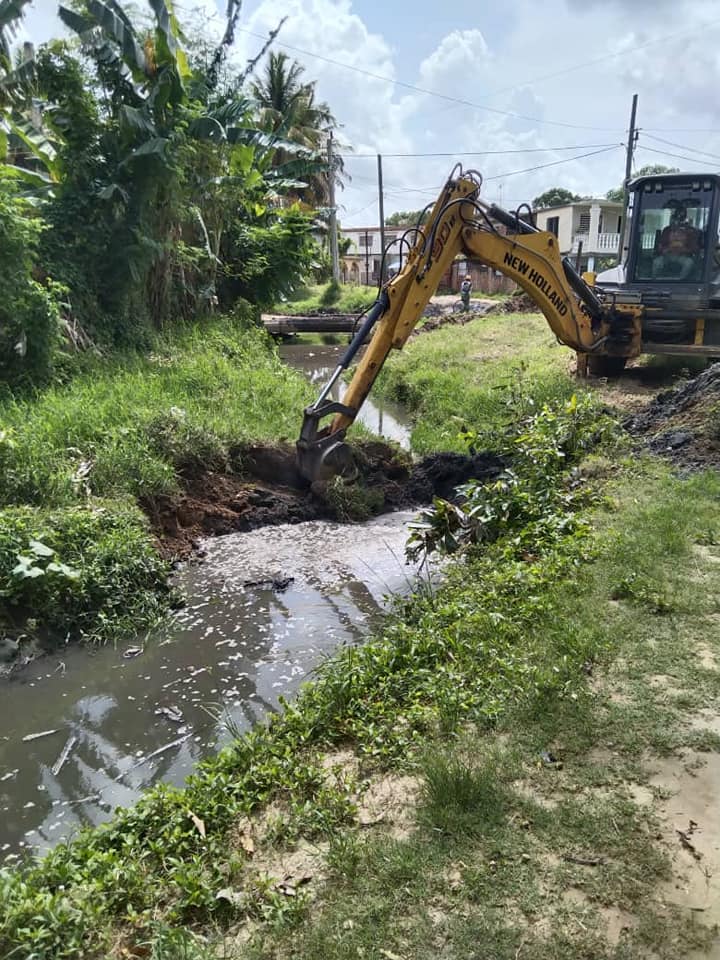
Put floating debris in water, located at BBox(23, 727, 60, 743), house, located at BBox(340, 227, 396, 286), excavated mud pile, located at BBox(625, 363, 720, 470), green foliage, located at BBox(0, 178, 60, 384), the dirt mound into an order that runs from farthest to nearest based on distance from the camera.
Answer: house, located at BBox(340, 227, 396, 286)
the dirt mound
green foliage, located at BBox(0, 178, 60, 384)
excavated mud pile, located at BBox(625, 363, 720, 470)
floating debris in water, located at BBox(23, 727, 60, 743)

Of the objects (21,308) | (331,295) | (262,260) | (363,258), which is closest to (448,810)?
(21,308)

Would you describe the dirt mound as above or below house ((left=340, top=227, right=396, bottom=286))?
below

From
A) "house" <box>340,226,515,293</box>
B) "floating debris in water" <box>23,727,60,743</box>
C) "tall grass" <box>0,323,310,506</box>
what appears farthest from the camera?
"house" <box>340,226,515,293</box>

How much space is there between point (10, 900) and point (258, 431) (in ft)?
20.6

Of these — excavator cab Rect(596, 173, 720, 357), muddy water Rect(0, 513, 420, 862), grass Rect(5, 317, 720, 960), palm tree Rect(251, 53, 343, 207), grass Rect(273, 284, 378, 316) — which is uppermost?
palm tree Rect(251, 53, 343, 207)

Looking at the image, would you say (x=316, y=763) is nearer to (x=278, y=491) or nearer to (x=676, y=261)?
(x=278, y=491)

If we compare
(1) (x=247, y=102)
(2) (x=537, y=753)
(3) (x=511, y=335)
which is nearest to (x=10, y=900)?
(2) (x=537, y=753)

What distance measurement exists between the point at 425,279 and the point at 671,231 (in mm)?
5769

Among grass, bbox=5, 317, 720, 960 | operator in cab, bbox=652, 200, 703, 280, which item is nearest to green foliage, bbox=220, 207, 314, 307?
operator in cab, bbox=652, 200, 703, 280

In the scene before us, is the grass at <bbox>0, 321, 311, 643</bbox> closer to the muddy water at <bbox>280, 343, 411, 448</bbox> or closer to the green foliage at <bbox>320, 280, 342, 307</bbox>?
the muddy water at <bbox>280, 343, 411, 448</bbox>

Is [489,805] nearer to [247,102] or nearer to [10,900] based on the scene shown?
[10,900]

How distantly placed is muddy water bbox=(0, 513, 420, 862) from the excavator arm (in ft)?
3.74

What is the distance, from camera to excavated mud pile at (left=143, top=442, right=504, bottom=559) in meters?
6.95

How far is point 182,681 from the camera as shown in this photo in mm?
4660
